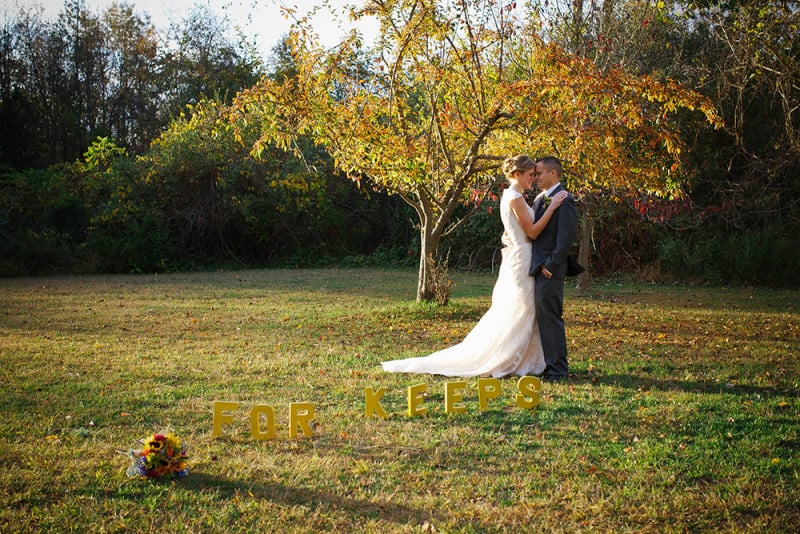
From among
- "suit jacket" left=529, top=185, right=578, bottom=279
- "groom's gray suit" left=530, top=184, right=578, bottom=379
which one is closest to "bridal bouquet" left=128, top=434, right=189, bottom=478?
"groom's gray suit" left=530, top=184, right=578, bottom=379

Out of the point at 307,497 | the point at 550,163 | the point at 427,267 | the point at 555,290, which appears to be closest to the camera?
the point at 307,497

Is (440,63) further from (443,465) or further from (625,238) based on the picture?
(625,238)

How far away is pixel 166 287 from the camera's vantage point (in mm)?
15531

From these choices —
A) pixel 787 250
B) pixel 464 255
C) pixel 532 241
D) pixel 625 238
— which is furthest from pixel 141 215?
pixel 787 250

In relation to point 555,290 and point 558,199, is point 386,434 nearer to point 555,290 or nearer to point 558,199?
point 555,290

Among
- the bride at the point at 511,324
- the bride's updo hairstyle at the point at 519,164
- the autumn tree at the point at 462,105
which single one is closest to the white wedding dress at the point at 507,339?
the bride at the point at 511,324

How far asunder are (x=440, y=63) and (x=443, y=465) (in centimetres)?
709

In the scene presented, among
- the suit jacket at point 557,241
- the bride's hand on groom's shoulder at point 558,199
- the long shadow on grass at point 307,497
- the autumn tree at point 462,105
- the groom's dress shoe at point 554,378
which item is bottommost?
the long shadow on grass at point 307,497

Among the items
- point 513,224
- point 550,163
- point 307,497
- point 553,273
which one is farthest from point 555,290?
point 307,497

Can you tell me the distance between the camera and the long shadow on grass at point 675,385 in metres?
6.25

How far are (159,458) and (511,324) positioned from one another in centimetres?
380

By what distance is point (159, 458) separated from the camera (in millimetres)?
4020

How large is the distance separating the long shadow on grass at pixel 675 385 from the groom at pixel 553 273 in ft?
0.91

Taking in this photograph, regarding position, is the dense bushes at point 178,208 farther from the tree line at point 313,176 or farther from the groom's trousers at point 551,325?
the groom's trousers at point 551,325
